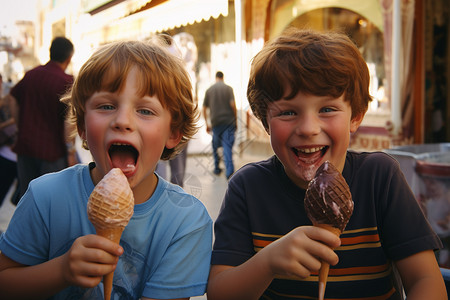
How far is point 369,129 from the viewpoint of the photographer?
758 cm

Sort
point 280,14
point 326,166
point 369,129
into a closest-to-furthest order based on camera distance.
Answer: point 326,166, point 369,129, point 280,14

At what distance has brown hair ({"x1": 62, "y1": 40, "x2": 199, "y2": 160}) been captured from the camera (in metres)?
1.34

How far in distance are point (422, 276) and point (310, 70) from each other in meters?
0.65

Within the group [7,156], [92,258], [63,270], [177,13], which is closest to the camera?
[92,258]

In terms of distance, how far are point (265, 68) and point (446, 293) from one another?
82cm

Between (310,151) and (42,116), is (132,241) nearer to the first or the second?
(310,151)

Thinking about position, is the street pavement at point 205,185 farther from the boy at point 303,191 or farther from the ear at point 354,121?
the ear at point 354,121

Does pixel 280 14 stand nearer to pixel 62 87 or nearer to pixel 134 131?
pixel 62 87

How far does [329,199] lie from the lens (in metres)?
1.05

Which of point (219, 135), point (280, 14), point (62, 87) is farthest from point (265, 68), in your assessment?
point (280, 14)

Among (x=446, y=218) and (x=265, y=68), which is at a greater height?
(x=265, y=68)

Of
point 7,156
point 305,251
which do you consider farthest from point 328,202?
point 7,156

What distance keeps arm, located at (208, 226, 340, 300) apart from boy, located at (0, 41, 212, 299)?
0.12 meters

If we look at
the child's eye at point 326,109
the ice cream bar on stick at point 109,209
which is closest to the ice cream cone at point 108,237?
the ice cream bar on stick at point 109,209
